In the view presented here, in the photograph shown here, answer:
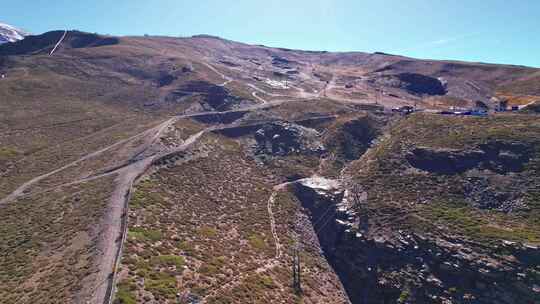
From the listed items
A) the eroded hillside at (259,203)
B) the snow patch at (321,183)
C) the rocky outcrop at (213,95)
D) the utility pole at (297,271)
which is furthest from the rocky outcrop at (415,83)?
the utility pole at (297,271)

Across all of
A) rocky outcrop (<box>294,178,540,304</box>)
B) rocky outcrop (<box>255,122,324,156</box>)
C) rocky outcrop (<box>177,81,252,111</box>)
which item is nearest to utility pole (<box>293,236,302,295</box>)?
rocky outcrop (<box>294,178,540,304</box>)

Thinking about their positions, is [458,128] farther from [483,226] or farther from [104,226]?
[104,226]

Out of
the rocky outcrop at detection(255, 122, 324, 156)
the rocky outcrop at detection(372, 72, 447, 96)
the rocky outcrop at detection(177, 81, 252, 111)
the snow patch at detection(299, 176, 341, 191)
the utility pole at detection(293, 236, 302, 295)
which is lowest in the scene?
the utility pole at detection(293, 236, 302, 295)

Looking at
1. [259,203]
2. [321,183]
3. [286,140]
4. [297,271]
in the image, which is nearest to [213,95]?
[286,140]

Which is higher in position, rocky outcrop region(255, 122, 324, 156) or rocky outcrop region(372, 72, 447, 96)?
rocky outcrop region(372, 72, 447, 96)

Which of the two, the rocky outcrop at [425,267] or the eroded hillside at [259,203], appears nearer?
the eroded hillside at [259,203]

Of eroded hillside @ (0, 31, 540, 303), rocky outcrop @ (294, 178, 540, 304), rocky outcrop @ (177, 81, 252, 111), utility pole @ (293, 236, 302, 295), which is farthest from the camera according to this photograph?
rocky outcrop @ (177, 81, 252, 111)

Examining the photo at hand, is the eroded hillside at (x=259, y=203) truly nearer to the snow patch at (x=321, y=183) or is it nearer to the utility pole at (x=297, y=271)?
the utility pole at (x=297, y=271)

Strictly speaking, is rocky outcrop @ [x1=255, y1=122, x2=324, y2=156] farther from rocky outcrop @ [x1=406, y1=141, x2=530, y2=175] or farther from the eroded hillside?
rocky outcrop @ [x1=406, y1=141, x2=530, y2=175]

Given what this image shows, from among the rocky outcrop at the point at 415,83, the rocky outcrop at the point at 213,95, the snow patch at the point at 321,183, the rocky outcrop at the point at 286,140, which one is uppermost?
the rocky outcrop at the point at 415,83

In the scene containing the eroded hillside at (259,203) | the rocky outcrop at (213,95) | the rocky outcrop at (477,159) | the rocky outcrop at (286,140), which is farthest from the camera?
the rocky outcrop at (213,95)

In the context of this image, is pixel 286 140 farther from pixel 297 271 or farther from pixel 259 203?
pixel 297 271

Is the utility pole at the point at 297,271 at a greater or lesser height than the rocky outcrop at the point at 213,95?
lesser
